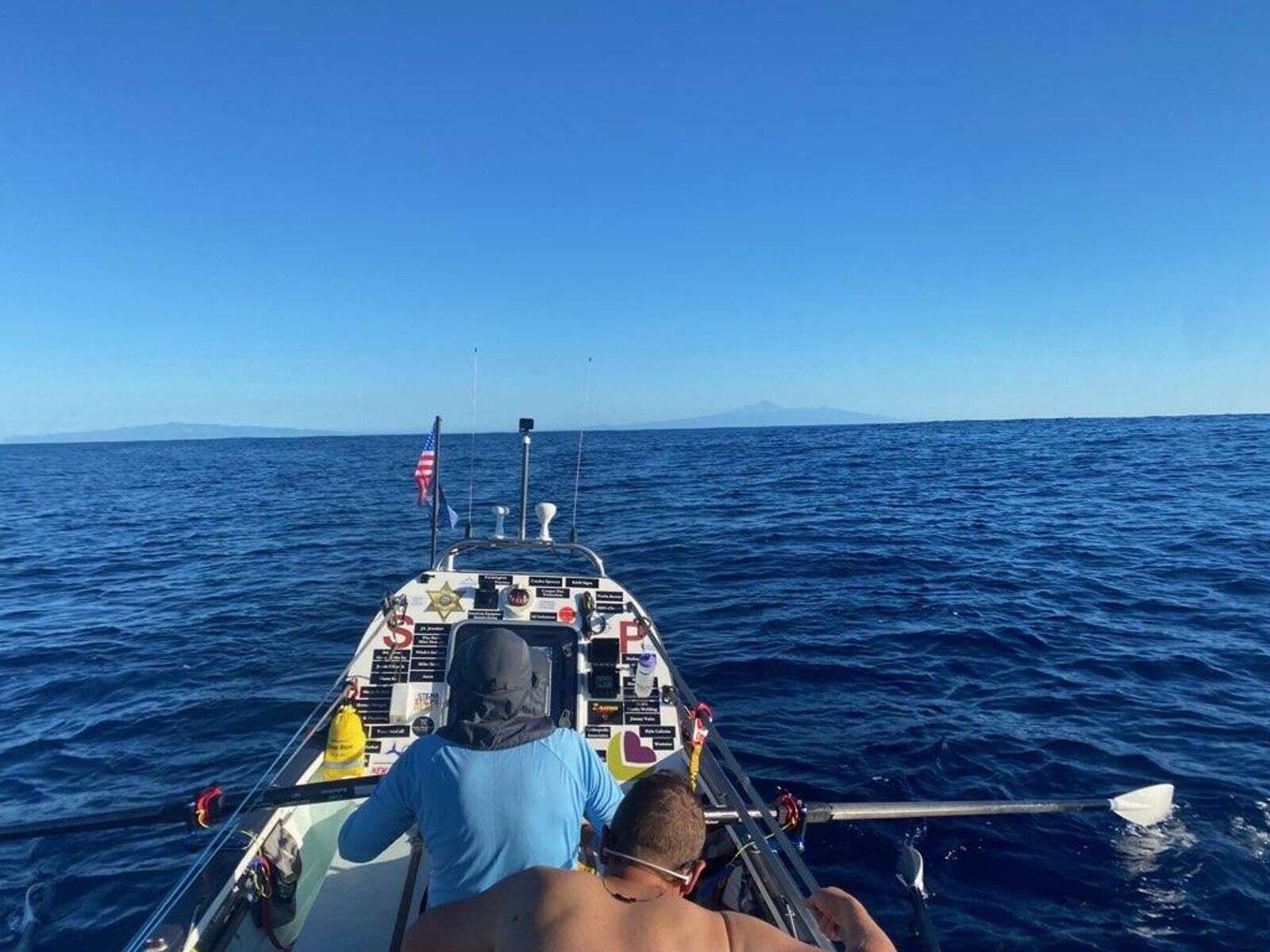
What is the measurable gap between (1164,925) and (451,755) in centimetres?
663

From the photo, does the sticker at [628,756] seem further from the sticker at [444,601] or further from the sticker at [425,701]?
the sticker at [444,601]

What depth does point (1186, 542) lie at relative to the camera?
67.1 feet

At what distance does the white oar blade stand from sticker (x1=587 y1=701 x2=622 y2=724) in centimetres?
516

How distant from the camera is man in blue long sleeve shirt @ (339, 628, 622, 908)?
3.09m

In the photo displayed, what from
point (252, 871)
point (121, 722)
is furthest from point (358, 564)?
point (252, 871)

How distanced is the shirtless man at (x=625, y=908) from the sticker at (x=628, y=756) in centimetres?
469

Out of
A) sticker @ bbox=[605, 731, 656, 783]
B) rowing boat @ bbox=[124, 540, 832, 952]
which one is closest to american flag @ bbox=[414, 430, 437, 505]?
rowing boat @ bbox=[124, 540, 832, 952]

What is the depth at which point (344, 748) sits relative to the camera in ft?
22.7

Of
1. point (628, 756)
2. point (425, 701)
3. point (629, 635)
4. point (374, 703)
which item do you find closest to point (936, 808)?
point (628, 756)

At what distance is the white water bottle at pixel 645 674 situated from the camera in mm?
7613

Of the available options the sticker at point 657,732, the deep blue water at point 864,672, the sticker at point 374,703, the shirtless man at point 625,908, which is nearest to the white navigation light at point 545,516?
the sticker at point 374,703

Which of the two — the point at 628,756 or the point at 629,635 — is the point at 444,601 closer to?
the point at 629,635

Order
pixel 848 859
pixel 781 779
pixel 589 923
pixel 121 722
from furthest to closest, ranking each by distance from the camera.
→ 1. pixel 121 722
2. pixel 781 779
3. pixel 848 859
4. pixel 589 923

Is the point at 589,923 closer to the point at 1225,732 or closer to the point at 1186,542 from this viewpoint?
the point at 1225,732
